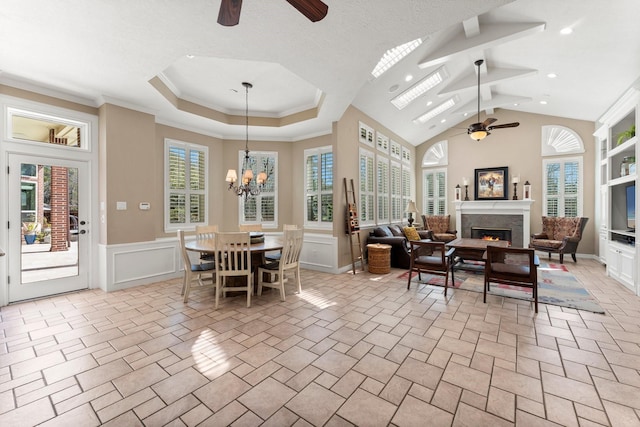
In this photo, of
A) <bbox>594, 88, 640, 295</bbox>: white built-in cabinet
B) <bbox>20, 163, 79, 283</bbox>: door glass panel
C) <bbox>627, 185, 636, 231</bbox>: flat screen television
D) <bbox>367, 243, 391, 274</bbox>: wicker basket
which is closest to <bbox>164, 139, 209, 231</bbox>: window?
<bbox>20, 163, 79, 283</bbox>: door glass panel

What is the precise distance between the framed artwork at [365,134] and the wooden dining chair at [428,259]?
290cm

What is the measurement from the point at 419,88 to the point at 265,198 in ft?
13.6

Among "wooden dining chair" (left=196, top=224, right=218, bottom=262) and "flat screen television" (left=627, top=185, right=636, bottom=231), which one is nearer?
"flat screen television" (left=627, top=185, right=636, bottom=231)

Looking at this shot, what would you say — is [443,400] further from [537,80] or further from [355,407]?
[537,80]

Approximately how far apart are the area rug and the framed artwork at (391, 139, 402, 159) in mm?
3723

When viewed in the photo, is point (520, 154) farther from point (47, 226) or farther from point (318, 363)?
point (47, 226)

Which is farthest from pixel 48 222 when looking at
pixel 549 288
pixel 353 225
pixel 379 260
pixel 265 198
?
pixel 549 288

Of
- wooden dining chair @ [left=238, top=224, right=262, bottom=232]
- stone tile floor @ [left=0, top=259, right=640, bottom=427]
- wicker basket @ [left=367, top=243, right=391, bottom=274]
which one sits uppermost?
wooden dining chair @ [left=238, top=224, right=262, bottom=232]

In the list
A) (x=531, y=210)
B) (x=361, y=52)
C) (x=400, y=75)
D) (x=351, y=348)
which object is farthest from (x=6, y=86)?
(x=531, y=210)

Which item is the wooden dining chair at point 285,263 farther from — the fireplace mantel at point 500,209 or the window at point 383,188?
the fireplace mantel at point 500,209

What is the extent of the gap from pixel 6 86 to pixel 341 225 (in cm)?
533

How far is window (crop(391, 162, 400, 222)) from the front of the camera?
7684mm

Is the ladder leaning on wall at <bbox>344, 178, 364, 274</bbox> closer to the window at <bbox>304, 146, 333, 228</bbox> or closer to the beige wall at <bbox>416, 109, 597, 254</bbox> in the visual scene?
the window at <bbox>304, 146, 333, 228</bbox>

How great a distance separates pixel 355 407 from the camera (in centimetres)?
176
